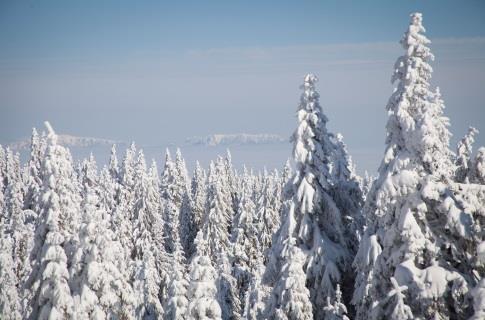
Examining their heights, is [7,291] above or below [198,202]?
below

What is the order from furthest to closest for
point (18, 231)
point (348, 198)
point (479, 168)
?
point (18, 231) < point (348, 198) < point (479, 168)

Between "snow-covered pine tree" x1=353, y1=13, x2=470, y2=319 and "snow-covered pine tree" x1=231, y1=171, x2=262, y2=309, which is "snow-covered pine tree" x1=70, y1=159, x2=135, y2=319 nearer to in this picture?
"snow-covered pine tree" x1=353, y1=13, x2=470, y2=319

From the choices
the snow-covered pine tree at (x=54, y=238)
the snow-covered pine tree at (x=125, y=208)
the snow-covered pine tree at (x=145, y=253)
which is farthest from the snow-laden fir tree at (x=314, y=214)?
the snow-covered pine tree at (x=125, y=208)

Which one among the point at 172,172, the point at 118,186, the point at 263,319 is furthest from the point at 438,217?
the point at 172,172

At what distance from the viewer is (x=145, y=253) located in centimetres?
3153

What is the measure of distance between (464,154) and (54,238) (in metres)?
18.9

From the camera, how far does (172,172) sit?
74.1 metres

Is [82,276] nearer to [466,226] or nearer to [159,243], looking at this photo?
[466,226]

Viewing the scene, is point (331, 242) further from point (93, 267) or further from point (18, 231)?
point (18, 231)

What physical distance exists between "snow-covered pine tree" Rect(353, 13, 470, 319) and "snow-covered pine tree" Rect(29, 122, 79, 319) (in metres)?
13.3

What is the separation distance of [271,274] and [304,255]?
2.57m

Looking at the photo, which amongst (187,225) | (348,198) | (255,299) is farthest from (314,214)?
(187,225)

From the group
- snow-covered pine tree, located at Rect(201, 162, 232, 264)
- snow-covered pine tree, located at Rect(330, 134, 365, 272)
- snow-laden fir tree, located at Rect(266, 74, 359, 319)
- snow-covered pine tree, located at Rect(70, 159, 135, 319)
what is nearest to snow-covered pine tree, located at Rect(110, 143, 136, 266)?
snow-covered pine tree, located at Rect(201, 162, 232, 264)

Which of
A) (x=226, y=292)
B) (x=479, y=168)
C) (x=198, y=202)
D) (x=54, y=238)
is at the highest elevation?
(x=198, y=202)
